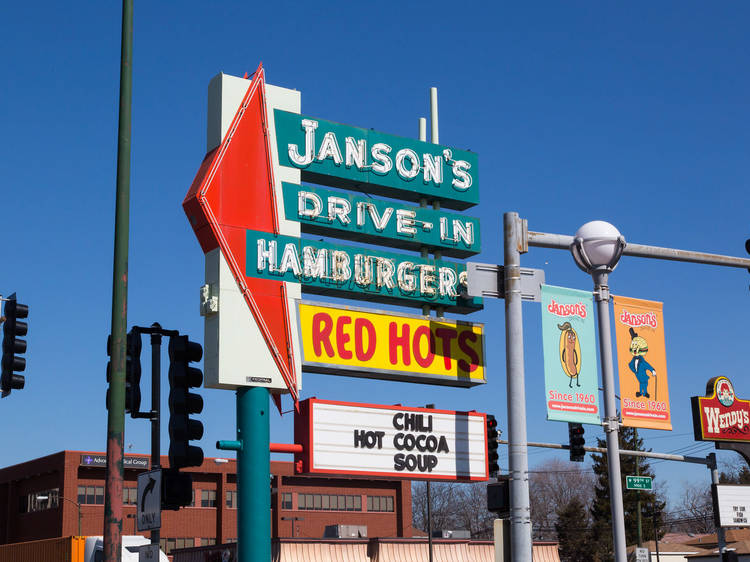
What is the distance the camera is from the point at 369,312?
71.5 ft

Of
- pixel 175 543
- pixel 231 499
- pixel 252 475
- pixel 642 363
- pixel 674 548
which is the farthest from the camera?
pixel 231 499

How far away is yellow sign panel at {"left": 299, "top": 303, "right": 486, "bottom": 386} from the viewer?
21.0 metres

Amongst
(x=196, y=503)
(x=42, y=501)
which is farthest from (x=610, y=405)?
(x=42, y=501)

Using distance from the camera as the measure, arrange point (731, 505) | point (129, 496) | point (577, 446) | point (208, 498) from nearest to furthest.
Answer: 1. point (731, 505)
2. point (577, 446)
3. point (129, 496)
4. point (208, 498)

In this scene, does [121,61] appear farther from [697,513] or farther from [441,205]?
[697,513]

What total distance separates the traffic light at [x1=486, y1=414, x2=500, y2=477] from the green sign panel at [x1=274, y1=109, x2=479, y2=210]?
5233 millimetres

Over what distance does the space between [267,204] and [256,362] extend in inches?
135

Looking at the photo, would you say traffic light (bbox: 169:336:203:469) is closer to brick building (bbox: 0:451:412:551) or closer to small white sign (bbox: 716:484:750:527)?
small white sign (bbox: 716:484:750:527)

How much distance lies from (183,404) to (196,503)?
71.6 metres

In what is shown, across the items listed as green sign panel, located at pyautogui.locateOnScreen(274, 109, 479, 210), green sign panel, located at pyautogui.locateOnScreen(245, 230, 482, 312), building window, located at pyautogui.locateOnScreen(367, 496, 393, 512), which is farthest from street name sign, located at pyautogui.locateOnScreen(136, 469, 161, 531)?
building window, located at pyautogui.locateOnScreen(367, 496, 393, 512)

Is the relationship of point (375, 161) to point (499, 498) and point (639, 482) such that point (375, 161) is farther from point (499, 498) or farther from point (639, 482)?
point (639, 482)

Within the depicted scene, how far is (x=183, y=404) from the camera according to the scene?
14.4 m

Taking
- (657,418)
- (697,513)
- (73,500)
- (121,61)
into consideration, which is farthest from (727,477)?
(121,61)

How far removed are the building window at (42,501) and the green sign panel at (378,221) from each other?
2420 inches
